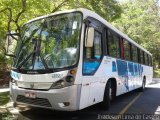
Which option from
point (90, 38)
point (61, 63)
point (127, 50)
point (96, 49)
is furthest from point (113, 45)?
point (61, 63)

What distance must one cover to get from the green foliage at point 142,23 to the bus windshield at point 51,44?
32.6m

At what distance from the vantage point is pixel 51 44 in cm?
782

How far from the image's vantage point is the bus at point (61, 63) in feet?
23.8

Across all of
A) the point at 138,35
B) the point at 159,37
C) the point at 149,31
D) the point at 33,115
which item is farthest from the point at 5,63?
the point at 159,37

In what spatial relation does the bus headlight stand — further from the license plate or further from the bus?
the license plate

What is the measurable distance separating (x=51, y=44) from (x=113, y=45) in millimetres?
3566

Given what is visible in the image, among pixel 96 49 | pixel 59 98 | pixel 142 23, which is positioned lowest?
pixel 59 98

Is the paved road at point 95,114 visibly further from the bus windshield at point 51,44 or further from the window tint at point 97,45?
the window tint at point 97,45

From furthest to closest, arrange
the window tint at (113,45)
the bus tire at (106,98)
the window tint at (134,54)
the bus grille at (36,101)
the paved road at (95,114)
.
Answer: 1. the window tint at (134,54)
2. the window tint at (113,45)
3. the bus tire at (106,98)
4. the paved road at (95,114)
5. the bus grille at (36,101)

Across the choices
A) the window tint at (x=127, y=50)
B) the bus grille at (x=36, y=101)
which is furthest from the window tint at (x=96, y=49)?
the window tint at (x=127, y=50)

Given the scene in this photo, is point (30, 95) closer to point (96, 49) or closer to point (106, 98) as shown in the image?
point (96, 49)

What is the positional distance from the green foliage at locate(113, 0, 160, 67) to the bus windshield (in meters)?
32.6

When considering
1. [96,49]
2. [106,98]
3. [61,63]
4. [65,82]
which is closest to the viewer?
[65,82]

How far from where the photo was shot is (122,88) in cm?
1191
